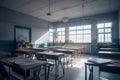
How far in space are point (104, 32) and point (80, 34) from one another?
81.5 inches

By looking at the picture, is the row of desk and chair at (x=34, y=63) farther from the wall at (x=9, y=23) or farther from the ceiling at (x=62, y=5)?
the wall at (x=9, y=23)

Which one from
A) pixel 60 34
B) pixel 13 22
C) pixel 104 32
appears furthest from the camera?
pixel 60 34

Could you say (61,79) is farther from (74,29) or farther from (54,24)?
(54,24)

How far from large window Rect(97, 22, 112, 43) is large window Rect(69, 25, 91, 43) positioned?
34.4 inches

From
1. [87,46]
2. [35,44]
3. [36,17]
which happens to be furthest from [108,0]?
[35,44]

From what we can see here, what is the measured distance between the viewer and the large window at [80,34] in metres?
8.05

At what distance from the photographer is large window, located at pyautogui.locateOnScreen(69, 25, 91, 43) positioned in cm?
805

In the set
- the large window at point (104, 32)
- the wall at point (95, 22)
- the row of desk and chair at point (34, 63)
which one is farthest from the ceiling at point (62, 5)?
the row of desk and chair at point (34, 63)

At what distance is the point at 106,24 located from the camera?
7.21 m

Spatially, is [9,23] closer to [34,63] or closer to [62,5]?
[62,5]

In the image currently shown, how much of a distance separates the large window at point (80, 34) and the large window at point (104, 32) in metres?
0.87

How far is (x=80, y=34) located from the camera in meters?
8.54

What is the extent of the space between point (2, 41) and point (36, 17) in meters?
3.50

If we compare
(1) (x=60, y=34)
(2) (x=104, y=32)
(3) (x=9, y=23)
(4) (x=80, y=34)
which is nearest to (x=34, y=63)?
(3) (x=9, y=23)
